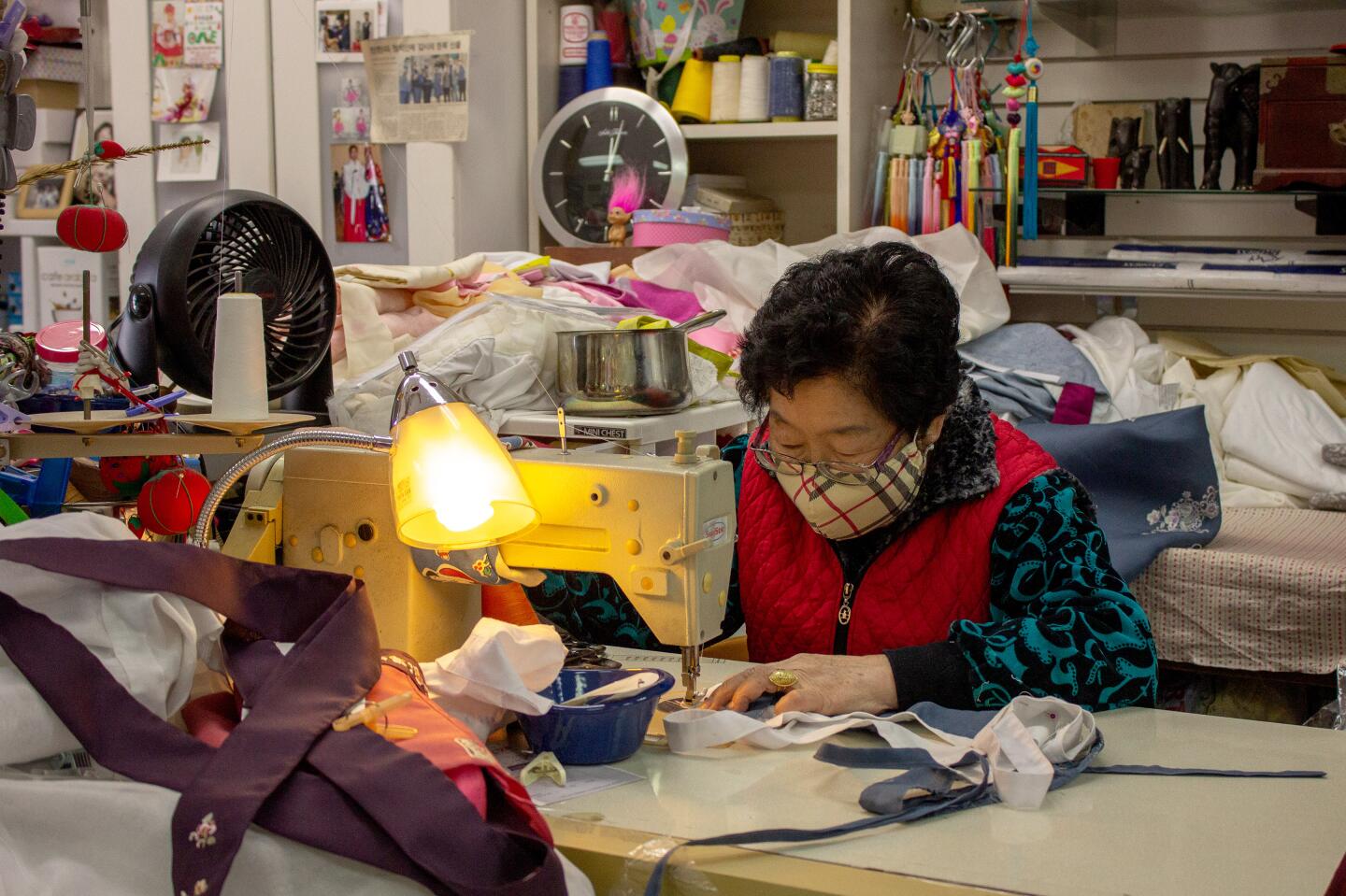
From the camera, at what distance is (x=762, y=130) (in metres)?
3.28

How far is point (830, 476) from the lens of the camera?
1.52m

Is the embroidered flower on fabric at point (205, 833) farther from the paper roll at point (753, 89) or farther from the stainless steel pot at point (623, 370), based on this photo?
the paper roll at point (753, 89)

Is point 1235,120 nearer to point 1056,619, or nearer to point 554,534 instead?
point 1056,619

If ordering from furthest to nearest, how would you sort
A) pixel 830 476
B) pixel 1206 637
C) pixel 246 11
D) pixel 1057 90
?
1. pixel 1057 90
2. pixel 246 11
3. pixel 1206 637
4. pixel 830 476

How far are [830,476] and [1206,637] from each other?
1.19 m

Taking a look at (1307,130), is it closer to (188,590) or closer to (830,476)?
(830,476)

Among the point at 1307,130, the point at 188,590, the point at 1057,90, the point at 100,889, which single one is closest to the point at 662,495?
the point at 188,590

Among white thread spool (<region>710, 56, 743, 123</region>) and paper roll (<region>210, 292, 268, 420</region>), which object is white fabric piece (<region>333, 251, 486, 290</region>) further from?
white thread spool (<region>710, 56, 743, 123</region>)

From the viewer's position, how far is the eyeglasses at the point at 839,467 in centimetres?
151

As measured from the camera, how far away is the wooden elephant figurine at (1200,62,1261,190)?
2.91 metres

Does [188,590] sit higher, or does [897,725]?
[188,590]

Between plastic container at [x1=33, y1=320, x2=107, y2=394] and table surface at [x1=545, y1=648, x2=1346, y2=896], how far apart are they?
0.76 m

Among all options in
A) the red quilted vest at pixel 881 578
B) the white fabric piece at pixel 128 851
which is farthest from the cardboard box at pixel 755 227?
the white fabric piece at pixel 128 851

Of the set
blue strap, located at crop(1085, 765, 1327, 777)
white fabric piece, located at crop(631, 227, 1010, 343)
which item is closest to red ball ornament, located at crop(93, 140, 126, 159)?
blue strap, located at crop(1085, 765, 1327, 777)
